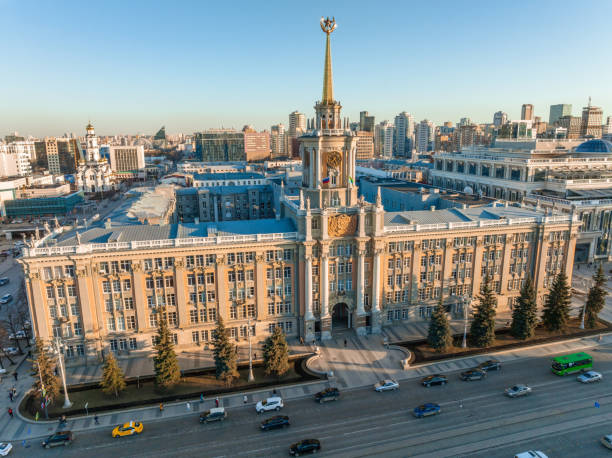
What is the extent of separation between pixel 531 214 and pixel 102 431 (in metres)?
77.5

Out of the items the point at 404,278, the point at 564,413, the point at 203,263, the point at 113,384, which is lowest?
the point at 564,413

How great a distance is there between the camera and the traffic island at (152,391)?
5116 centimetres

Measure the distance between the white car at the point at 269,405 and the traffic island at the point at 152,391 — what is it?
4302 mm

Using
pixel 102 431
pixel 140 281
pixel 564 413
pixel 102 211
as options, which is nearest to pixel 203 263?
pixel 140 281

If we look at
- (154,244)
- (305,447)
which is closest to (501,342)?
(305,447)

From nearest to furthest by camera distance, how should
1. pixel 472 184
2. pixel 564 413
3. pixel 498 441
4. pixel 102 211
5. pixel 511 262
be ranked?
pixel 498 441 → pixel 564 413 → pixel 511 262 → pixel 472 184 → pixel 102 211

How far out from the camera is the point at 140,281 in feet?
198

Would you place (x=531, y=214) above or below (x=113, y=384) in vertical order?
above

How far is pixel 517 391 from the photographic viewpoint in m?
52.9

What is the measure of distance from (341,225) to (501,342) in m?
31.9

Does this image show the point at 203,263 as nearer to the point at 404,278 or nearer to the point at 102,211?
the point at 404,278

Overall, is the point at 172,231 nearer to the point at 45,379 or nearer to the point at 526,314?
the point at 45,379

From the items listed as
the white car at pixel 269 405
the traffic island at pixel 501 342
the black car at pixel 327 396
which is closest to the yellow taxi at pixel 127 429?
the white car at pixel 269 405

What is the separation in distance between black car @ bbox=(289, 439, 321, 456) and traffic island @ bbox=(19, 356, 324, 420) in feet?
40.6
